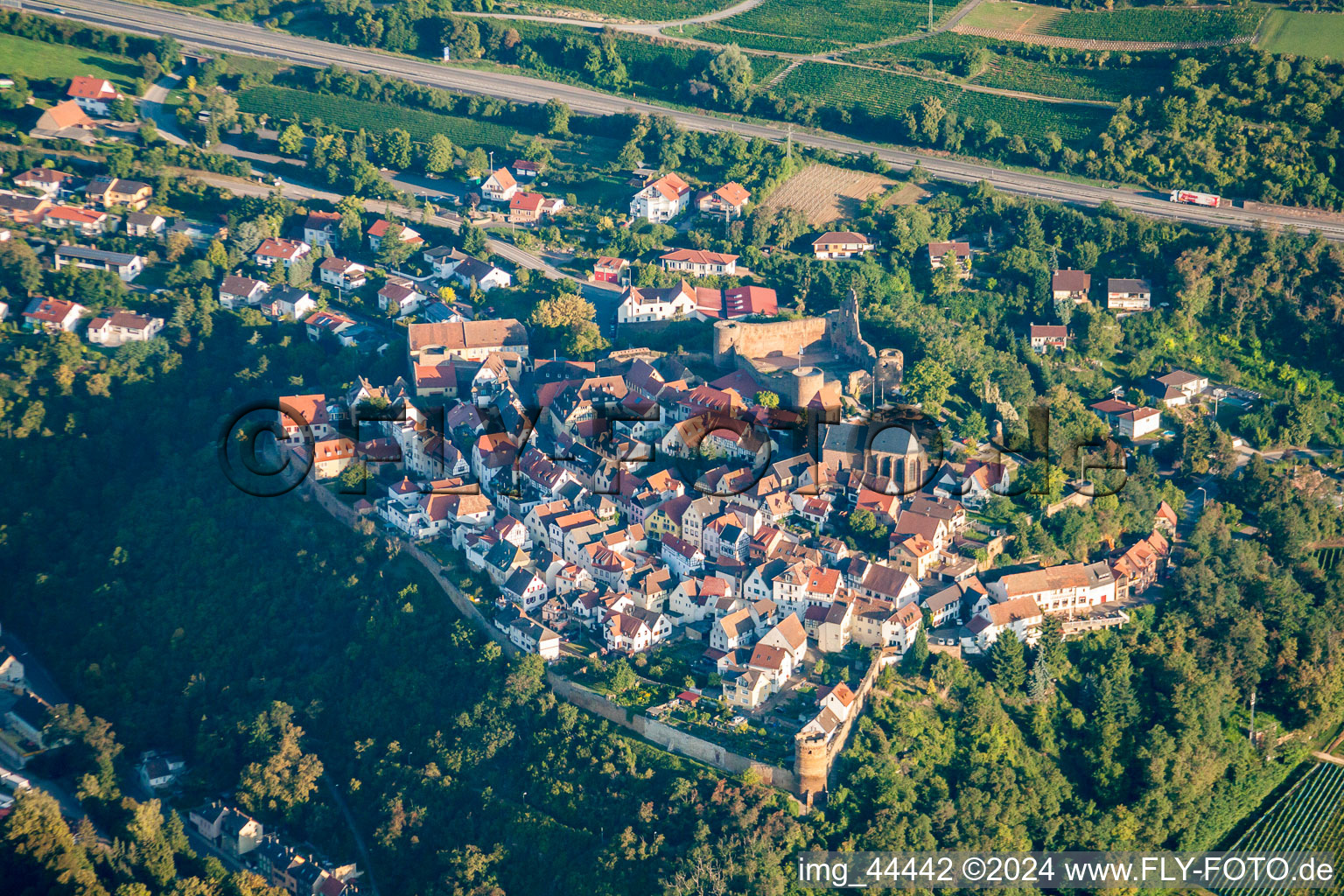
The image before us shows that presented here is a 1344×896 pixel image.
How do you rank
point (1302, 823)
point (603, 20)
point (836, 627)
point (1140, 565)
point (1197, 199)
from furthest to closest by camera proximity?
point (603, 20) < point (1197, 199) < point (1140, 565) < point (1302, 823) < point (836, 627)

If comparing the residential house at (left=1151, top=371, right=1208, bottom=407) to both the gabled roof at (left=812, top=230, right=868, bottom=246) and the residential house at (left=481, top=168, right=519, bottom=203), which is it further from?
the residential house at (left=481, top=168, right=519, bottom=203)

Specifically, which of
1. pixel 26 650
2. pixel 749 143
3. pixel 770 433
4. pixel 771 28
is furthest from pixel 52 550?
pixel 771 28

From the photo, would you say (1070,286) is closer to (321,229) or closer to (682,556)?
(682,556)

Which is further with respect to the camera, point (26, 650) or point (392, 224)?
point (392, 224)

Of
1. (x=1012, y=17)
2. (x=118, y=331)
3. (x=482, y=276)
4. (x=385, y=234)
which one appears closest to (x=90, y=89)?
(x=118, y=331)

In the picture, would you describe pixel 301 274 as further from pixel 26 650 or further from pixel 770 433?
pixel 770 433
